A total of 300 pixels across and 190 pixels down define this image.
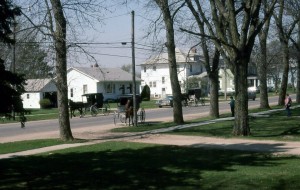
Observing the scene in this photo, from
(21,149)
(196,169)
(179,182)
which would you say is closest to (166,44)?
(21,149)

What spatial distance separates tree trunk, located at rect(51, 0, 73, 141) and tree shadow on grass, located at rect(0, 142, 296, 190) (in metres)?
2.72

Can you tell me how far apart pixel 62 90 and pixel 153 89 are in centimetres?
7259

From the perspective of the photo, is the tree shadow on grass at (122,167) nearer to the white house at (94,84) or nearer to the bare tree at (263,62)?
the bare tree at (263,62)

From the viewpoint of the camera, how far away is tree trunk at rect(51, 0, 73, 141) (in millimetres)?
17697

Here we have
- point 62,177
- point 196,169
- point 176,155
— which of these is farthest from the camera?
point 176,155

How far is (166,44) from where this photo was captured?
25.6m

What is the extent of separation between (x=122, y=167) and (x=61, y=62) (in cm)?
762

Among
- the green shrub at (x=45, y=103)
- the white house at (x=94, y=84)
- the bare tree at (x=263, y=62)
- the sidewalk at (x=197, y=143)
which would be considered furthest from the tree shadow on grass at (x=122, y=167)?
the white house at (x=94, y=84)

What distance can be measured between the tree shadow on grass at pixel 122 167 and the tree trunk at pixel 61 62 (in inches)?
107

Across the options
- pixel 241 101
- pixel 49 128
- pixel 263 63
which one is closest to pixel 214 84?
pixel 263 63

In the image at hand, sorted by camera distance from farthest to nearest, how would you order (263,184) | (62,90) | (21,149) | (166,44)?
1. (166,44)
2. (62,90)
3. (21,149)
4. (263,184)

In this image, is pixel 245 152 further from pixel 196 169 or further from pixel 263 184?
pixel 263 184

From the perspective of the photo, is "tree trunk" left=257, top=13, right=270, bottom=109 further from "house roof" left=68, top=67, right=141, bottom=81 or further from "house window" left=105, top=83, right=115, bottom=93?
"house window" left=105, top=83, right=115, bottom=93

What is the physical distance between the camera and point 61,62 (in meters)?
18.1
